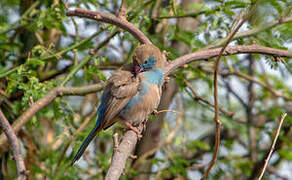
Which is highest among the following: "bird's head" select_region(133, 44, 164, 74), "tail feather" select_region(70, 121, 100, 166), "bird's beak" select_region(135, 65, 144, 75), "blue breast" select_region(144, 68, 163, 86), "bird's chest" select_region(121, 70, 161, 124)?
"bird's head" select_region(133, 44, 164, 74)

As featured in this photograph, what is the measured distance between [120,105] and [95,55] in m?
0.63

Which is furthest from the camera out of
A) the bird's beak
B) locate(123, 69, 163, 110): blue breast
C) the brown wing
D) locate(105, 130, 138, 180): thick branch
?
the bird's beak

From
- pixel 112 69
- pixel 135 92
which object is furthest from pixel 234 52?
pixel 112 69

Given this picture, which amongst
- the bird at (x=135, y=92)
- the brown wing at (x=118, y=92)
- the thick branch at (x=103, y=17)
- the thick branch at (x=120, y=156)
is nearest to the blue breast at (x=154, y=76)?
the bird at (x=135, y=92)

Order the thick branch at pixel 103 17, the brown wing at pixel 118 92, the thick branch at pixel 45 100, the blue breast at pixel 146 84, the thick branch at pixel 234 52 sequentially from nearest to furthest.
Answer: the thick branch at pixel 234 52 → the thick branch at pixel 103 17 → the thick branch at pixel 45 100 → the blue breast at pixel 146 84 → the brown wing at pixel 118 92

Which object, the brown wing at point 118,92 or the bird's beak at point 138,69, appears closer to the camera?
the brown wing at point 118,92

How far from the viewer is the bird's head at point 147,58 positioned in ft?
12.5

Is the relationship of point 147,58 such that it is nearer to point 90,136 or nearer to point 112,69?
point 90,136

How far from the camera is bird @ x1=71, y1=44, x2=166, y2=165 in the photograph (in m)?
3.71

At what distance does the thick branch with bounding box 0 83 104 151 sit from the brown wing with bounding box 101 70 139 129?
227 millimetres

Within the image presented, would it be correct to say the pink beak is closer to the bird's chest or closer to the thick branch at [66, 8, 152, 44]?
→ the bird's chest

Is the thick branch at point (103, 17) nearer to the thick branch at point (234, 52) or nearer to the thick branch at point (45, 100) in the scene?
the thick branch at point (234, 52)

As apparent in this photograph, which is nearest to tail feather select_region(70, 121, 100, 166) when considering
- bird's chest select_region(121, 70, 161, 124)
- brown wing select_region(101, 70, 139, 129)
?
brown wing select_region(101, 70, 139, 129)

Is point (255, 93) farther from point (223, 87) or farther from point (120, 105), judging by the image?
point (120, 105)
